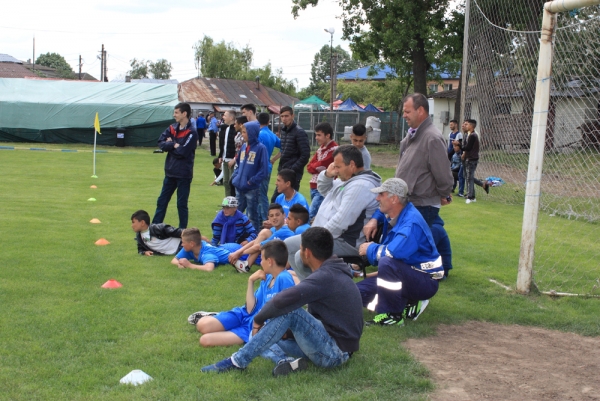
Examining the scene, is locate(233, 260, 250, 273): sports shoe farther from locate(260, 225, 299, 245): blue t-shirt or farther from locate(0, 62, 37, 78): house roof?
locate(0, 62, 37, 78): house roof

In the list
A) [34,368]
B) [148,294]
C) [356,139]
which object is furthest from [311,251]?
[356,139]

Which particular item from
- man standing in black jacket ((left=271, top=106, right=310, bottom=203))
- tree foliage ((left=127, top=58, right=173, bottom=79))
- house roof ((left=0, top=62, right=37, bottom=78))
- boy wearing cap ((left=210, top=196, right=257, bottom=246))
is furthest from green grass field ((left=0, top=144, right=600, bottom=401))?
tree foliage ((left=127, top=58, right=173, bottom=79))

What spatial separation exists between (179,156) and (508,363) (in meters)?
6.17

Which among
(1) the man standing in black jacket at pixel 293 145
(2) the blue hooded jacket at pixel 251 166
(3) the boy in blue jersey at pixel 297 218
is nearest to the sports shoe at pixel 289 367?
(3) the boy in blue jersey at pixel 297 218

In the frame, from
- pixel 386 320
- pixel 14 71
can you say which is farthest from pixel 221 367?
pixel 14 71

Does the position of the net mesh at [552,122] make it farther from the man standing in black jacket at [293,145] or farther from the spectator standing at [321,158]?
the man standing in black jacket at [293,145]

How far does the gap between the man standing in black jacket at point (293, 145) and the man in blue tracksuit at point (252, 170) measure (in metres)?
0.54

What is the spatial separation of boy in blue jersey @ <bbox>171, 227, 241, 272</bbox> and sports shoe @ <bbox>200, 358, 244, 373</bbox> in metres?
3.27

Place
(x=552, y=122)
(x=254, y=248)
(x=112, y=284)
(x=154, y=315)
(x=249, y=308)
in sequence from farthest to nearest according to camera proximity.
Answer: (x=552, y=122)
(x=254, y=248)
(x=112, y=284)
(x=154, y=315)
(x=249, y=308)

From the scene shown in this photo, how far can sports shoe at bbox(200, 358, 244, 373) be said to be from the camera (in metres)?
4.57

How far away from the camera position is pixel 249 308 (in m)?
5.40

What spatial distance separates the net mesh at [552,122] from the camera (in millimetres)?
7715

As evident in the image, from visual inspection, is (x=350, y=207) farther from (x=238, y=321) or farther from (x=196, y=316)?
(x=196, y=316)

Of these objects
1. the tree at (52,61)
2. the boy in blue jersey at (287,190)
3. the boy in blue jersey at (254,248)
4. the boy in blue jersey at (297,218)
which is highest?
the tree at (52,61)
